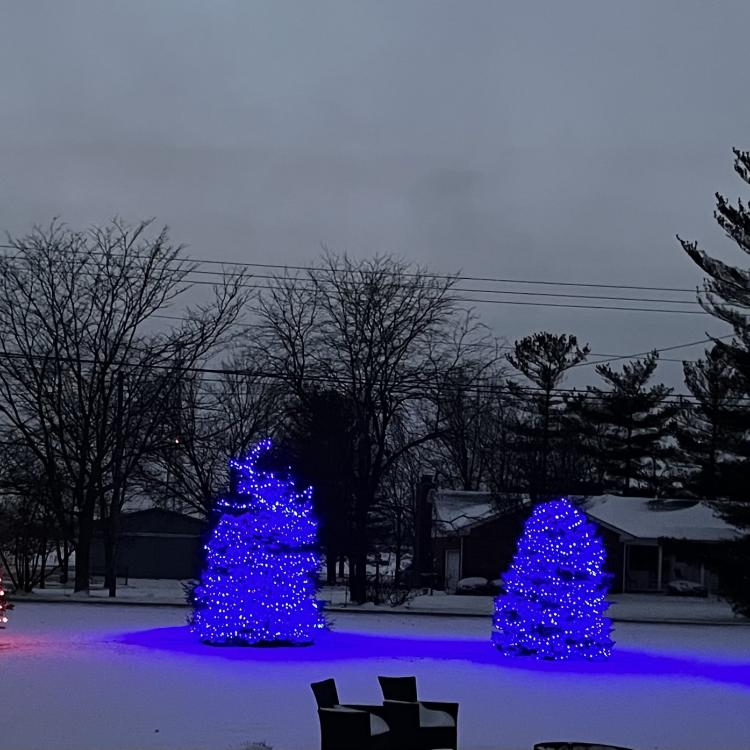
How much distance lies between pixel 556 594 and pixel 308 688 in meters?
6.86

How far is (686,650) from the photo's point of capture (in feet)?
74.7

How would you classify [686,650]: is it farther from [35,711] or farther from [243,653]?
[35,711]

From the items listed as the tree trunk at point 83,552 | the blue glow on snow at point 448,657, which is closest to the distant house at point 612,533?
the tree trunk at point 83,552

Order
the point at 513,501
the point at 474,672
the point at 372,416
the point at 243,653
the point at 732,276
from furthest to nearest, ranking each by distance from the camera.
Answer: the point at 513,501
the point at 372,416
the point at 732,276
the point at 243,653
the point at 474,672

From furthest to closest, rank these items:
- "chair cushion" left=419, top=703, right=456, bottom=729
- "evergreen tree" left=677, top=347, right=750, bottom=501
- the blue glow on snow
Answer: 1. "evergreen tree" left=677, top=347, right=750, bottom=501
2. the blue glow on snow
3. "chair cushion" left=419, top=703, right=456, bottom=729

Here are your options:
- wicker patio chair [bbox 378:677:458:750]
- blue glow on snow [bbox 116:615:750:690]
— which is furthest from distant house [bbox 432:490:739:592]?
wicker patio chair [bbox 378:677:458:750]

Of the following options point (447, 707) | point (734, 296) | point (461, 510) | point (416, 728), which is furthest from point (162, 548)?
point (416, 728)

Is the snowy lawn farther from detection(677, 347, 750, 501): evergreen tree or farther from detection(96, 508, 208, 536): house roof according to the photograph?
detection(96, 508, 208, 536): house roof

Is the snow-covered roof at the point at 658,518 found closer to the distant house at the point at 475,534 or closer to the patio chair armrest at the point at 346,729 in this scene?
the distant house at the point at 475,534

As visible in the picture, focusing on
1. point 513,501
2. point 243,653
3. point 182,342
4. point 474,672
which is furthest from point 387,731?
point 513,501

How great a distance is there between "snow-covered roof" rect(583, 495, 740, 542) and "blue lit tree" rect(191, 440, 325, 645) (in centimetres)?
2704

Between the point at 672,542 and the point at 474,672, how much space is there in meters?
18.0

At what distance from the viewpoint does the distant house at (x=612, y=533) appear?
47.2 meters

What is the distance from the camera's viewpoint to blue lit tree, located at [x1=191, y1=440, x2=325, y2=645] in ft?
67.4
